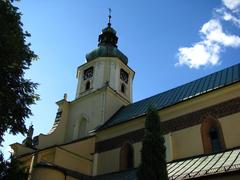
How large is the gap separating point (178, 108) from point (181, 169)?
4.69 meters

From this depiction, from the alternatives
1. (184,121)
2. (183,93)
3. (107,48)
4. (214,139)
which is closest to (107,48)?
(107,48)

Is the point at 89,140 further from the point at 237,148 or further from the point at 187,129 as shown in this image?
the point at 237,148

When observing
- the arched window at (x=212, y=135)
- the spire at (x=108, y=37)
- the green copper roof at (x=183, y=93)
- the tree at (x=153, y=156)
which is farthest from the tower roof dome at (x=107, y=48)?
the tree at (x=153, y=156)

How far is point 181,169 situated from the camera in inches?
554

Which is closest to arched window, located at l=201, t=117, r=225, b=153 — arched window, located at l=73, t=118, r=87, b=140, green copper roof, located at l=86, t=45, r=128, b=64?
arched window, located at l=73, t=118, r=87, b=140

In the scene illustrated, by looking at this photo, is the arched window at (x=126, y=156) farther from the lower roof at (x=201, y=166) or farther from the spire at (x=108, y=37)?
the spire at (x=108, y=37)

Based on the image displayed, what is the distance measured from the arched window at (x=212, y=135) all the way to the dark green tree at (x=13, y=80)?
8589 millimetres

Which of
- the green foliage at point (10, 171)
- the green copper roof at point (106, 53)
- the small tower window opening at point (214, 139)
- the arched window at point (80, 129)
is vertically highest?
the green copper roof at point (106, 53)

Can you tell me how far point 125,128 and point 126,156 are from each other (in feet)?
5.97

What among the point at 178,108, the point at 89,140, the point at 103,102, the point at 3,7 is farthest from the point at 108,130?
the point at 3,7

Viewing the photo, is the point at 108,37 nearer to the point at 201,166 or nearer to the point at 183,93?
the point at 183,93

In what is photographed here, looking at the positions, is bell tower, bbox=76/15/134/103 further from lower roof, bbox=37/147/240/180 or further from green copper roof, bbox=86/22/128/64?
lower roof, bbox=37/147/240/180

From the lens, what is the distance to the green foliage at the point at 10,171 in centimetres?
1174

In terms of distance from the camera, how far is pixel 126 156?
19047mm
